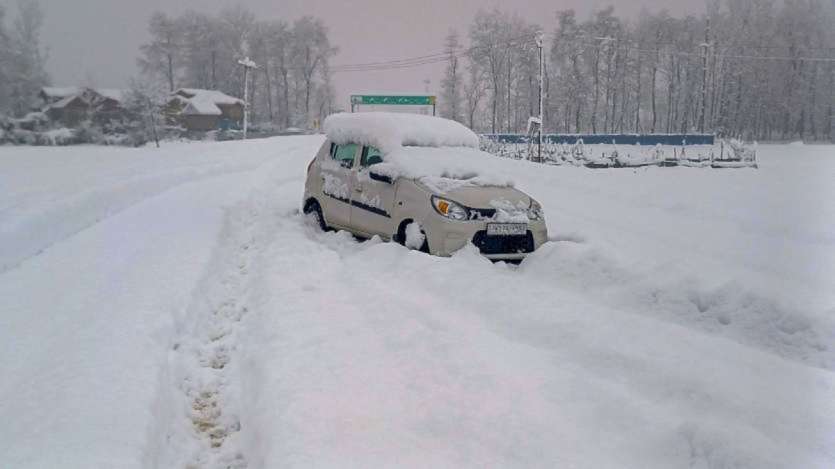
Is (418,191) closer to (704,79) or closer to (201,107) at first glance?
(704,79)

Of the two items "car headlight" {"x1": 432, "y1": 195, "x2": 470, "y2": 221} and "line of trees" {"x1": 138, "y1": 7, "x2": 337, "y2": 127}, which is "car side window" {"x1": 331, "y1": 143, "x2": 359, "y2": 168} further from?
"line of trees" {"x1": 138, "y1": 7, "x2": 337, "y2": 127}

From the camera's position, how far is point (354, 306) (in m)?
5.42

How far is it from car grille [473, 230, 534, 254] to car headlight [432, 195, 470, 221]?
0.27m

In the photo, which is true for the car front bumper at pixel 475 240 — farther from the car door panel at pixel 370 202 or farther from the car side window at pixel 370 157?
the car side window at pixel 370 157

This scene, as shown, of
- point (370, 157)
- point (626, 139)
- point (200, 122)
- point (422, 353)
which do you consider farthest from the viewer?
point (200, 122)

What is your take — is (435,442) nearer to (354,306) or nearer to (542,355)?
(542,355)

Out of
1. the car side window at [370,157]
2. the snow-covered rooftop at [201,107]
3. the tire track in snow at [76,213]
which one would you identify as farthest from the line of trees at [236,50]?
the snow-covered rooftop at [201,107]

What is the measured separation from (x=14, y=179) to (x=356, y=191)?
1370cm

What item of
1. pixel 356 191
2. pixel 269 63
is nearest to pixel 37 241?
pixel 356 191

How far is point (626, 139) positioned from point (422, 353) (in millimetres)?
34846

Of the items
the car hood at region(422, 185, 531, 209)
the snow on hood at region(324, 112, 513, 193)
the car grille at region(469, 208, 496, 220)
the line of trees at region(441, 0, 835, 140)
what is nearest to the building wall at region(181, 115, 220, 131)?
the line of trees at region(441, 0, 835, 140)

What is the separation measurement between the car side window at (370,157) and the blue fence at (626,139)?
929 inches

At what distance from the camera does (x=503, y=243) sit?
701 cm

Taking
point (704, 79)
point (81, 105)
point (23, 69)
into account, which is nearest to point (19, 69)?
point (23, 69)
